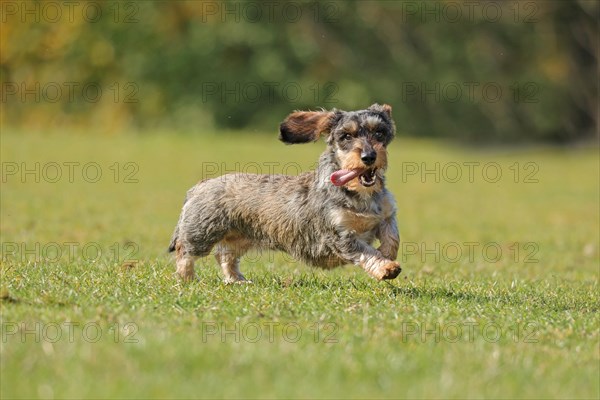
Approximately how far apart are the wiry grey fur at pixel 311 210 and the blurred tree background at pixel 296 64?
105 feet

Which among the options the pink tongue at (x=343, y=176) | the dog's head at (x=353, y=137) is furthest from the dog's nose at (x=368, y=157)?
the pink tongue at (x=343, y=176)

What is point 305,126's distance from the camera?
8.97m

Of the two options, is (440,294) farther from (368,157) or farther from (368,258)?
(368,157)

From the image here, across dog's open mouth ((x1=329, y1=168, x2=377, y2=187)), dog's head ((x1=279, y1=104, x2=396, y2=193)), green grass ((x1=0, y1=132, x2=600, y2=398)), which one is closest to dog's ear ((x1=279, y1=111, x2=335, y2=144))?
dog's head ((x1=279, y1=104, x2=396, y2=193))

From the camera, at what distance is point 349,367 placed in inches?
230

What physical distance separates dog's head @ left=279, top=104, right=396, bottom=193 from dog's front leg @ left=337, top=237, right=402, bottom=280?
462mm

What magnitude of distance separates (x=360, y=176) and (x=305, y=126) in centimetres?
90

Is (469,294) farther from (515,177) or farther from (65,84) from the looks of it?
(65,84)

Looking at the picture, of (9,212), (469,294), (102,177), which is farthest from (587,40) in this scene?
(469,294)

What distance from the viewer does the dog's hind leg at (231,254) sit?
9438mm

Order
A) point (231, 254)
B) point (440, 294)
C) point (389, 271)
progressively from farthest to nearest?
point (231, 254), point (440, 294), point (389, 271)

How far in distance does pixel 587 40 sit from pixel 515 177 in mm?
16364

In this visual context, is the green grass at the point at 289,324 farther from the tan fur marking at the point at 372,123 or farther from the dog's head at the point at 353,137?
the tan fur marking at the point at 372,123

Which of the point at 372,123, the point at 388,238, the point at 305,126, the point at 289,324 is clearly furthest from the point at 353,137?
the point at 289,324
